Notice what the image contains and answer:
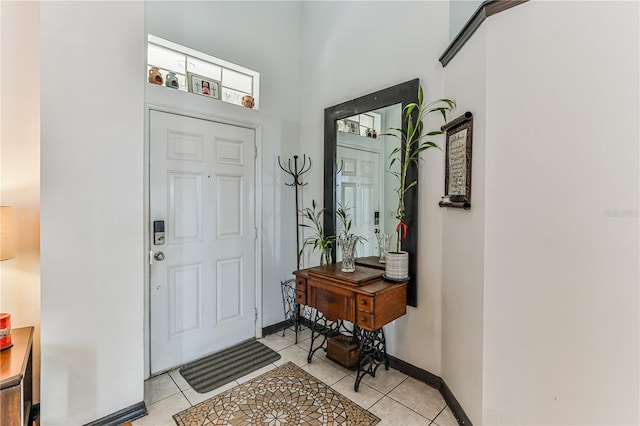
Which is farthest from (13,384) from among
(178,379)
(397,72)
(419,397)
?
(397,72)

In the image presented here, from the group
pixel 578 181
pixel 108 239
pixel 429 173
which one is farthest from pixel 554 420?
pixel 108 239

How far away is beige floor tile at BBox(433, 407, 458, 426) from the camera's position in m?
1.80

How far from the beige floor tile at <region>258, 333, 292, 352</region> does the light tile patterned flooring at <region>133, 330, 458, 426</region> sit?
21 cm

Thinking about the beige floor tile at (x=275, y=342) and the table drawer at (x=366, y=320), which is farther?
the beige floor tile at (x=275, y=342)

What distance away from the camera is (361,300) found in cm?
198

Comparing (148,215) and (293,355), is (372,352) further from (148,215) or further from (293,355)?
(148,215)

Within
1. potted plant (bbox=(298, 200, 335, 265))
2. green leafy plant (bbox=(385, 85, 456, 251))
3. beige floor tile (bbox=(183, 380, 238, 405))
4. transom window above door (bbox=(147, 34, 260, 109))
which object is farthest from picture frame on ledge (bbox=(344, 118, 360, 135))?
beige floor tile (bbox=(183, 380, 238, 405))

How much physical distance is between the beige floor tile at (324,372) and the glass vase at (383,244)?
96 centimetres

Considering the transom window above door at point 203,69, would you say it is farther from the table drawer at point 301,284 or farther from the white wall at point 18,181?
the table drawer at point 301,284

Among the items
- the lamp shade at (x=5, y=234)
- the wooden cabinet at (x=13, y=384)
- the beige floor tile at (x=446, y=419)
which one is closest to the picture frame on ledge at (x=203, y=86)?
the lamp shade at (x=5, y=234)

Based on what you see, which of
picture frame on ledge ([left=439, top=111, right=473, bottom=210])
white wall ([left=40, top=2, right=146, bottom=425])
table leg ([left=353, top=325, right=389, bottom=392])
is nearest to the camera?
white wall ([left=40, top=2, right=146, bottom=425])

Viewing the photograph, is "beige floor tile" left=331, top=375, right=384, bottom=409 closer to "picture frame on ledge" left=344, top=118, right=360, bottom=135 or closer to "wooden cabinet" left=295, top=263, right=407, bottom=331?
"wooden cabinet" left=295, top=263, right=407, bottom=331

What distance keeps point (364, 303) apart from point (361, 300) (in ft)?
0.09

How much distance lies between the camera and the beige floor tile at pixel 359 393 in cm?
199
